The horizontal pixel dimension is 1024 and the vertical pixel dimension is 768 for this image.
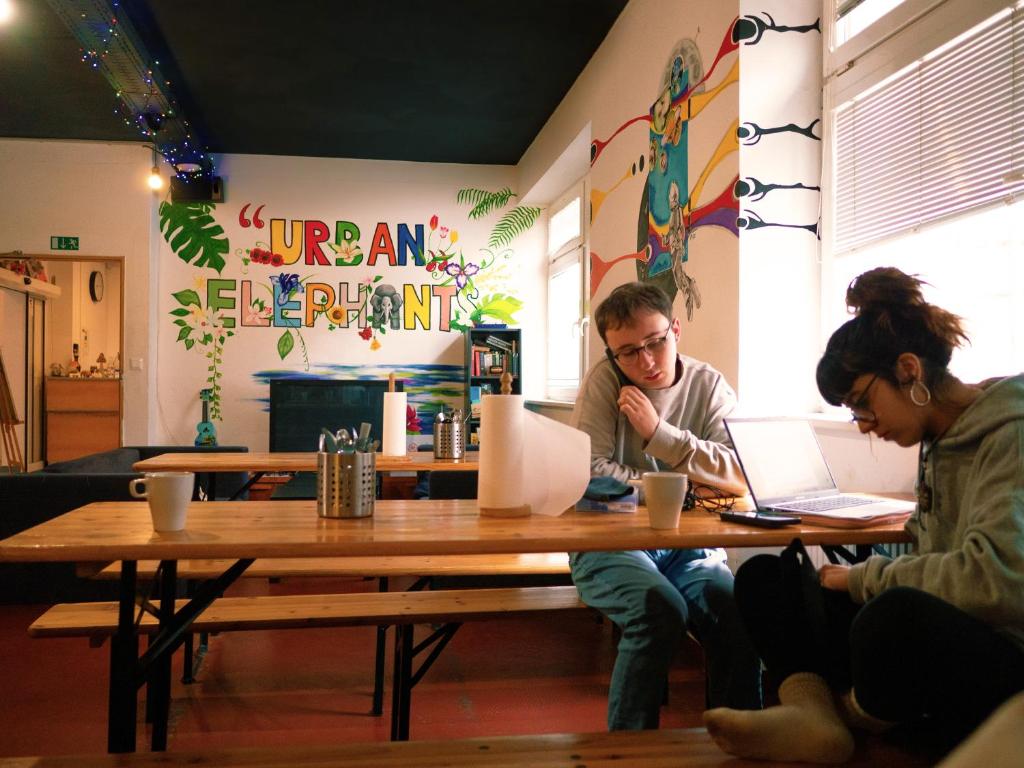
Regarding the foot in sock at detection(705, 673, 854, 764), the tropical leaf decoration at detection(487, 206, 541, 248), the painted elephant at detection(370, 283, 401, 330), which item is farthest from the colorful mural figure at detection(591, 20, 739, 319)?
the painted elephant at detection(370, 283, 401, 330)

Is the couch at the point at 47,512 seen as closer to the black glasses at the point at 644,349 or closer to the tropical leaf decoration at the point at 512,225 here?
the black glasses at the point at 644,349

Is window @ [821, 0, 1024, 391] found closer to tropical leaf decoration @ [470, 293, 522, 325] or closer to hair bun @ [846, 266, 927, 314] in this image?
hair bun @ [846, 266, 927, 314]

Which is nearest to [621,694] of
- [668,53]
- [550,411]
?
[668,53]

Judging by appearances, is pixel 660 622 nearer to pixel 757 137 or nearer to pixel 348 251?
pixel 757 137

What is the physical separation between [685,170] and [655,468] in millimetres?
1979

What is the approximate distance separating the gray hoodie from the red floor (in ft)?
4.57

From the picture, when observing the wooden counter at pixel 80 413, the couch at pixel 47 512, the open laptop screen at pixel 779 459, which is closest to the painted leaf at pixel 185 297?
the wooden counter at pixel 80 413

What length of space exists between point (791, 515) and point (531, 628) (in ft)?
6.75

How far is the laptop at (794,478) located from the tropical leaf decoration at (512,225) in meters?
5.88

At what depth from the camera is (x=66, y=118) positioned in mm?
6301

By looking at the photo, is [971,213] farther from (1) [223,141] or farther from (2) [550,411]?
(1) [223,141]

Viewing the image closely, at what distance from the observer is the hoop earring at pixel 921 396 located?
4.32 ft

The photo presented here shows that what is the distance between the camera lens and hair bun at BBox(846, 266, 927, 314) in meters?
1.36

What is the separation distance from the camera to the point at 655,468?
6.88 ft
